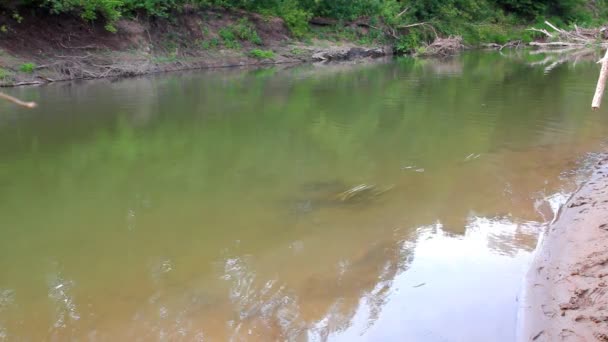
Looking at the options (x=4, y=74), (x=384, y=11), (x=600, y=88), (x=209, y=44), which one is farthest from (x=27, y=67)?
(x=384, y=11)

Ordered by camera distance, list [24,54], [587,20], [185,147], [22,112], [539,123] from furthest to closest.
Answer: [587,20] → [24,54] → [22,112] → [539,123] → [185,147]

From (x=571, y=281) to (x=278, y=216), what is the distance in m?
3.30

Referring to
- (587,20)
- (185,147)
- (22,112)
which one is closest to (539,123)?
(185,147)

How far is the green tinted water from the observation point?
475cm

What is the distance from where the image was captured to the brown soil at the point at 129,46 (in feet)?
68.4

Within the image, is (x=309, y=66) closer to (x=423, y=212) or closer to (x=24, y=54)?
(x=24, y=54)

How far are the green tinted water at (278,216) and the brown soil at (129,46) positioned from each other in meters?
6.96

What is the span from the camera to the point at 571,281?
4777mm

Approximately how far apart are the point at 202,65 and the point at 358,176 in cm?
1849

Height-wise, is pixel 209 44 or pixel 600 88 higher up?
pixel 600 88

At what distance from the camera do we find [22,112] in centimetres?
1411

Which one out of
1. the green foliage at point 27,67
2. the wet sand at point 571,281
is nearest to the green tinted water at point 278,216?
the wet sand at point 571,281

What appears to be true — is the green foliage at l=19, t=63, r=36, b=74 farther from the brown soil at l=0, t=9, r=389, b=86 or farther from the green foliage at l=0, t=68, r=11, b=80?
the green foliage at l=0, t=68, r=11, b=80

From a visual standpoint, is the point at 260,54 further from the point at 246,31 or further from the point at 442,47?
the point at 442,47
